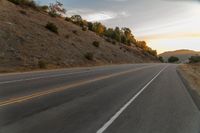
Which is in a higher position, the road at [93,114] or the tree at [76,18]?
the tree at [76,18]

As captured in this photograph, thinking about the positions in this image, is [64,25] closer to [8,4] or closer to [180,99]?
[8,4]

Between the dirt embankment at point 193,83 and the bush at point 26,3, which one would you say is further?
the bush at point 26,3

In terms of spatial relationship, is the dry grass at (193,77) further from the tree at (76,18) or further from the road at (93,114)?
the tree at (76,18)

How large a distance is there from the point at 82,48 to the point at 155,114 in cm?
5045

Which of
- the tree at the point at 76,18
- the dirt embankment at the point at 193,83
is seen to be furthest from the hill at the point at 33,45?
the tree at the point at 76,18

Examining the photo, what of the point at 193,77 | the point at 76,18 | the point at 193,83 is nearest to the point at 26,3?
the point at 193,77

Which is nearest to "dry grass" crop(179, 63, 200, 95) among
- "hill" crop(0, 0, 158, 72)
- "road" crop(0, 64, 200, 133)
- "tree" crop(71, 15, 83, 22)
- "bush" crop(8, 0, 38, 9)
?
"road" crop(0, 64, 200, 133)

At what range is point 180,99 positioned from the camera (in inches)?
577

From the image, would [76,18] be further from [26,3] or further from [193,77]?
[193,77]

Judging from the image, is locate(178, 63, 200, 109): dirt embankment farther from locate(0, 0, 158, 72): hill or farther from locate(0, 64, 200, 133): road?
locate(0, 0, 158, 72): hill

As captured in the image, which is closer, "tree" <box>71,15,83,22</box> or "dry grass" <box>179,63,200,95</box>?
"dry grass" <box>179,63,200,95</box>

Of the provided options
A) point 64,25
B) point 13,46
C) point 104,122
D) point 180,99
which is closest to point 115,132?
point 104,122

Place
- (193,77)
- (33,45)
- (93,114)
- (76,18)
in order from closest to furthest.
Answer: (93,114) → (193,77) → (33,45) → (76,18)

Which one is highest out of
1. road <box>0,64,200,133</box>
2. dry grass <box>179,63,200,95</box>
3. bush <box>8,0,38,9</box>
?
bush <box>8,0,38,9</box>
